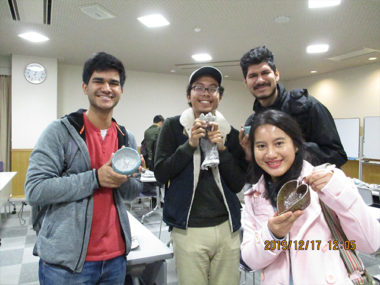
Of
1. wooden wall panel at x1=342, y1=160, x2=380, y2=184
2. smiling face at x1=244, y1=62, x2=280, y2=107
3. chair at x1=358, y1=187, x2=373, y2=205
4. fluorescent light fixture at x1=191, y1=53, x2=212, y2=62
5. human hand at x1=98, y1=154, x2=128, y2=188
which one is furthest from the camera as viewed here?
wooden wall panel at x1=342, y1=160, x2=380, y2=184

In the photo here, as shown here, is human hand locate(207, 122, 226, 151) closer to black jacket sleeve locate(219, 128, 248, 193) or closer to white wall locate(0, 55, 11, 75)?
black jacket sleeve locate(219, 128, 248, 193)

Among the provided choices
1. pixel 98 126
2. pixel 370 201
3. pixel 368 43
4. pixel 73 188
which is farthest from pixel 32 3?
pixel 368 43

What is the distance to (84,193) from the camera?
1092 mm

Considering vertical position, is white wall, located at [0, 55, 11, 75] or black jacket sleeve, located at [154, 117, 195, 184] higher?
white wall, located at [0, 55, 11, 75]

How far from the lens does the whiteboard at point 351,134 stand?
6.62 m

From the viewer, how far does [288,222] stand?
2.74 feet

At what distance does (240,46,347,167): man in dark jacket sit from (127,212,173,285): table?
0.87 meters

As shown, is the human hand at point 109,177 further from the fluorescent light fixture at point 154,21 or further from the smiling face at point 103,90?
the fluorescent light fixture at point 154,21

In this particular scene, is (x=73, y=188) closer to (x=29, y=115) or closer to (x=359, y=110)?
(x=29, y=115)

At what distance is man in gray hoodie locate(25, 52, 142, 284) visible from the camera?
1061 millimetres

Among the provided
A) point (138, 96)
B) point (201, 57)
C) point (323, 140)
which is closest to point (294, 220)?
point (323, 140)

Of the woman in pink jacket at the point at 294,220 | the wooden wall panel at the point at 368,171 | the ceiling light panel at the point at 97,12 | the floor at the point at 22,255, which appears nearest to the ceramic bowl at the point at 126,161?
the woman in pink jacket at the point at 294,220

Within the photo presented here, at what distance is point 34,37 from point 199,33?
283cm

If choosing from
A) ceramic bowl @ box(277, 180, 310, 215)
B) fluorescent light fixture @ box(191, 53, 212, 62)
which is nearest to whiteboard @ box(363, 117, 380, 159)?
fluorescent light fixture @ box(191, 53, 212, 62)
